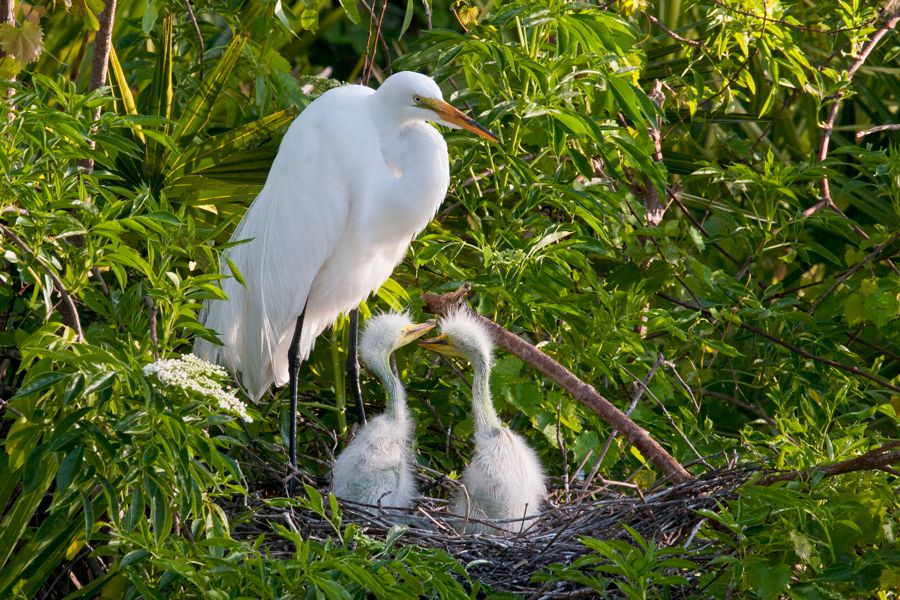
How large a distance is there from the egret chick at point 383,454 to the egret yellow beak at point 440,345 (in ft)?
0.25

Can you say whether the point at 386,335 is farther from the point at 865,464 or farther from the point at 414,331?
the point at 865,464

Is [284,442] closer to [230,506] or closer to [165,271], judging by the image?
[230,506]

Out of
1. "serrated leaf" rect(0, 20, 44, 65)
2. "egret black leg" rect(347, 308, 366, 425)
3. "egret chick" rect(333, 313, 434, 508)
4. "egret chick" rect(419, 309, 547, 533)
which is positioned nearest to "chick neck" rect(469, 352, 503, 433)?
"egret chick" rect(419, 309, 547, 533)

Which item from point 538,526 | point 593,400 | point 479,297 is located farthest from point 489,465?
point 479,297

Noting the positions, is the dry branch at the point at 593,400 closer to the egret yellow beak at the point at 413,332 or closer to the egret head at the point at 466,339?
the egret head at the point at 466,339

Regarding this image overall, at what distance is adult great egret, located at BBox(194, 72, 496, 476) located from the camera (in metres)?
3.08

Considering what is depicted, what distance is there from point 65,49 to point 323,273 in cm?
116

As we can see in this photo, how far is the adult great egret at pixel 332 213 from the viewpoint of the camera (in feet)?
10.1

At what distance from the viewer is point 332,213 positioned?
319 centimetres

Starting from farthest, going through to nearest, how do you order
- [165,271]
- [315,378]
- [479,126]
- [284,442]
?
[315,378], [284,442], [479,126], [165,271]

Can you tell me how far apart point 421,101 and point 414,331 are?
0.57 m

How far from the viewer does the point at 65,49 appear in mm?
3752

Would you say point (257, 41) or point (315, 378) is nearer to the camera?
point (257, 41)

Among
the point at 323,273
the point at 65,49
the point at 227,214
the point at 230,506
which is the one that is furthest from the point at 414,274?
the point at 65,49
